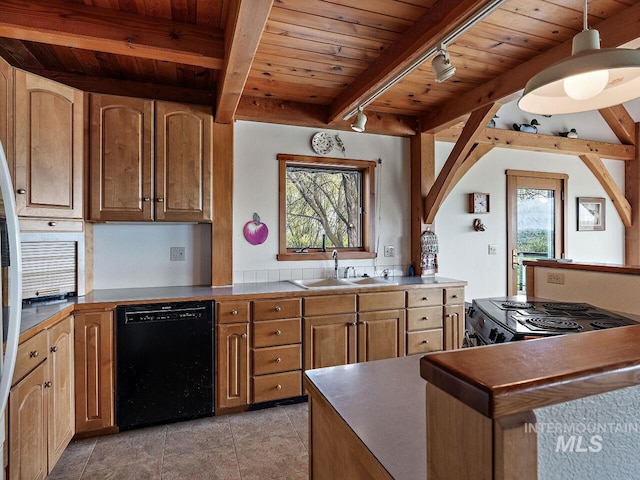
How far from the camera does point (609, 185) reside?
4660mm

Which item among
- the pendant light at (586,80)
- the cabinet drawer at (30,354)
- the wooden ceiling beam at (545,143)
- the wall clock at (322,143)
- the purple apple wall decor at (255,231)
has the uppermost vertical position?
the wooden ceiling beam at (545,143)

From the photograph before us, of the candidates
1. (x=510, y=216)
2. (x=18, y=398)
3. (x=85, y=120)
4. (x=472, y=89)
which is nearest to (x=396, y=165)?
(x=472, y=89)

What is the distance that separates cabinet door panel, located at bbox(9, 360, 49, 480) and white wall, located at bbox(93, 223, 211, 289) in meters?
1.05

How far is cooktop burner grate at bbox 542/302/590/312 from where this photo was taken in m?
1.83

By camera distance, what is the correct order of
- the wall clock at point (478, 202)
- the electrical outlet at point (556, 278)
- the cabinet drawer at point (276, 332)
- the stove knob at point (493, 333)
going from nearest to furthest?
the stove knob at point (493, 333)
the electrical outlet at point (556, 278)
the cabinet drawer at point (276, 332)
the wall clock at point (478, 202)

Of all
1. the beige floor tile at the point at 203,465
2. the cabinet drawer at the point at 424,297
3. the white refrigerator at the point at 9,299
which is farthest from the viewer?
the cabinet drawer at the point at 424,297

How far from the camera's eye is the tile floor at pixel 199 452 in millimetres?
2021

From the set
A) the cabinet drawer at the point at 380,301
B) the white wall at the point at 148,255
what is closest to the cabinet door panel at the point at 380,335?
the cabinet drawer at the point at 380,301

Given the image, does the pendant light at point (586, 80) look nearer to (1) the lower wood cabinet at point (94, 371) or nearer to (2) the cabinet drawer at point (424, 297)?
(2) the cabinet drawer at point (424, 297)

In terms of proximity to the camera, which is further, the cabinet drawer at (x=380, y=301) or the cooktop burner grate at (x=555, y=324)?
the cabinet drawer at (x=380, y=301)

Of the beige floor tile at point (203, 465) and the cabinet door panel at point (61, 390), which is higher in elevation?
the cabinet door panel at point (61, 390)

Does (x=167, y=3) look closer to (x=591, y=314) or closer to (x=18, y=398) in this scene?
(x=18, y=398)

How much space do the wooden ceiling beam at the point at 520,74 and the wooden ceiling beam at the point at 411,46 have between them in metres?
0.95

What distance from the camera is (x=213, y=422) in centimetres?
254
